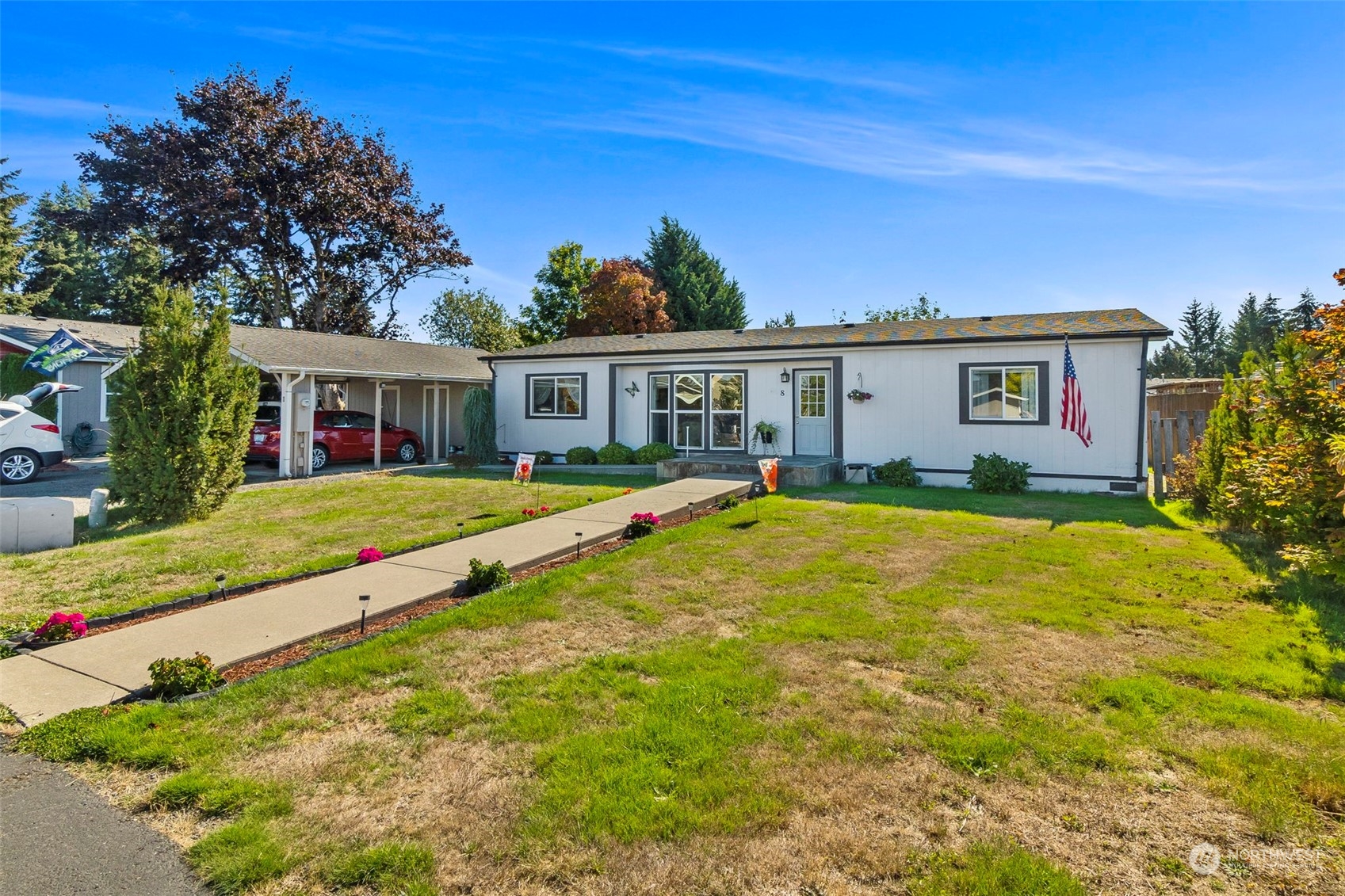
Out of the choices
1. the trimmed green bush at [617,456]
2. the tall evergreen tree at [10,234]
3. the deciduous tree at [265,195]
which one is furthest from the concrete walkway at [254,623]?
the tall evergreen tree at [10,234]

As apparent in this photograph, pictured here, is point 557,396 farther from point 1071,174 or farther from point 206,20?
point 1071,174

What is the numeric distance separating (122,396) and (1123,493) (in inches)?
616

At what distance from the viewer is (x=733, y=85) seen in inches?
459

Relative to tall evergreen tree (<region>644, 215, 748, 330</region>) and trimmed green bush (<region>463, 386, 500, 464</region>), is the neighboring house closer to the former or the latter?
trimmed green bush (<region>463, 386, 500, 464</region>)

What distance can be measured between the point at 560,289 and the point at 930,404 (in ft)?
81.8

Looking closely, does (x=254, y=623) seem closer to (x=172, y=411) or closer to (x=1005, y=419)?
(x=172, y=411)

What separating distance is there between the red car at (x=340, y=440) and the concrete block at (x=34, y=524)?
25.5ft

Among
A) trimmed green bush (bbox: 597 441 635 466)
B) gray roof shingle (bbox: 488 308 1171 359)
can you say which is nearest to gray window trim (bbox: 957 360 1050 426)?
gray roof shingle (bbox: 488 308 1171 359)

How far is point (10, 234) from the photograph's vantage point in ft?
93.4

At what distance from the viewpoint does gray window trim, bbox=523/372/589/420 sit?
663 inches

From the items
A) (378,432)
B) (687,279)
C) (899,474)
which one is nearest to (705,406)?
(899,474)

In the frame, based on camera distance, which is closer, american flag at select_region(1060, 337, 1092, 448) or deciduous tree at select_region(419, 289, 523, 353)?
american flag at select_region(1060, 337, 1092, 448)

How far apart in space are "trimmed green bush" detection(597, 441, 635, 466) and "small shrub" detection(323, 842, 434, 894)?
522 inches

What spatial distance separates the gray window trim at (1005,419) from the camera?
12.1m
